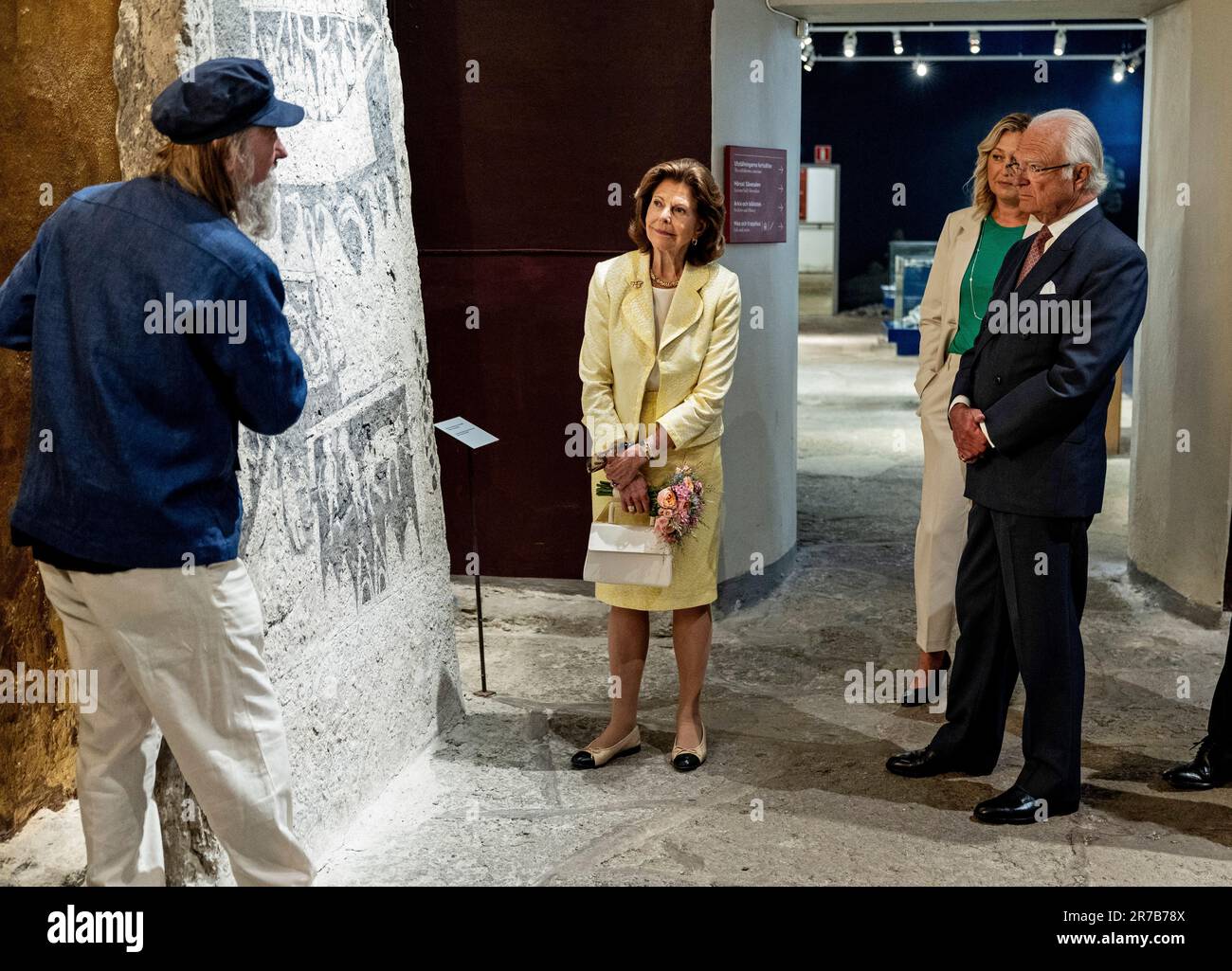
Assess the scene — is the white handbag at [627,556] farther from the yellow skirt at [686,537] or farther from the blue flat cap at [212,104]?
the blue flat cap at [212,104]

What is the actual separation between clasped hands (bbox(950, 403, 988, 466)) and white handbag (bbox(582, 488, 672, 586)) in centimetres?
94

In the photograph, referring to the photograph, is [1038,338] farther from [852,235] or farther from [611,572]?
[852,235]

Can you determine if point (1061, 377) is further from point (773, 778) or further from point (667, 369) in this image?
point (773, 778)

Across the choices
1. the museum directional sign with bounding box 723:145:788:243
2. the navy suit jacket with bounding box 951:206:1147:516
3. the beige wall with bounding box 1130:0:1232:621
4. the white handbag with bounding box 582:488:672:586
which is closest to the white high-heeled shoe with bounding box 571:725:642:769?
the white handbag with bounding box 582:488:672:586

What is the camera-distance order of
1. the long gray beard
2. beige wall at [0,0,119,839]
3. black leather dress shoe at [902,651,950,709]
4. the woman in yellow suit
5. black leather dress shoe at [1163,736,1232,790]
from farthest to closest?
black leather dress shoe at [902,651,950,709]
the woman in yellow suit
black leather dress shoe at [1163,736,1232,790]
beige wall at [0,0,119,839]
the long gray beard

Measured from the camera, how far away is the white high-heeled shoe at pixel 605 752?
14.4ft

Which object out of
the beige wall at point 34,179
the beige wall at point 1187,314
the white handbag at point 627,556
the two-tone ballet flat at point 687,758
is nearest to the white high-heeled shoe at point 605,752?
the two-tone ballet flat at point 687,758

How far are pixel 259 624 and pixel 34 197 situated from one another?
5.24ft

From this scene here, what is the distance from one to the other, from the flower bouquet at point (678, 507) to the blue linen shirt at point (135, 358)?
170 centimetres

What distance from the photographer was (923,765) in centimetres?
428

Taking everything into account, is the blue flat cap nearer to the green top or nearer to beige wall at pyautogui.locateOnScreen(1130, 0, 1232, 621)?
the green top

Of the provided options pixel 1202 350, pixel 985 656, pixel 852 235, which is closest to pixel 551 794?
pixel 985 656

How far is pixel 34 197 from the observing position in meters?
3.71

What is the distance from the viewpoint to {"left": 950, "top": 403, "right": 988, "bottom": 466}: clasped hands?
3879 mm
